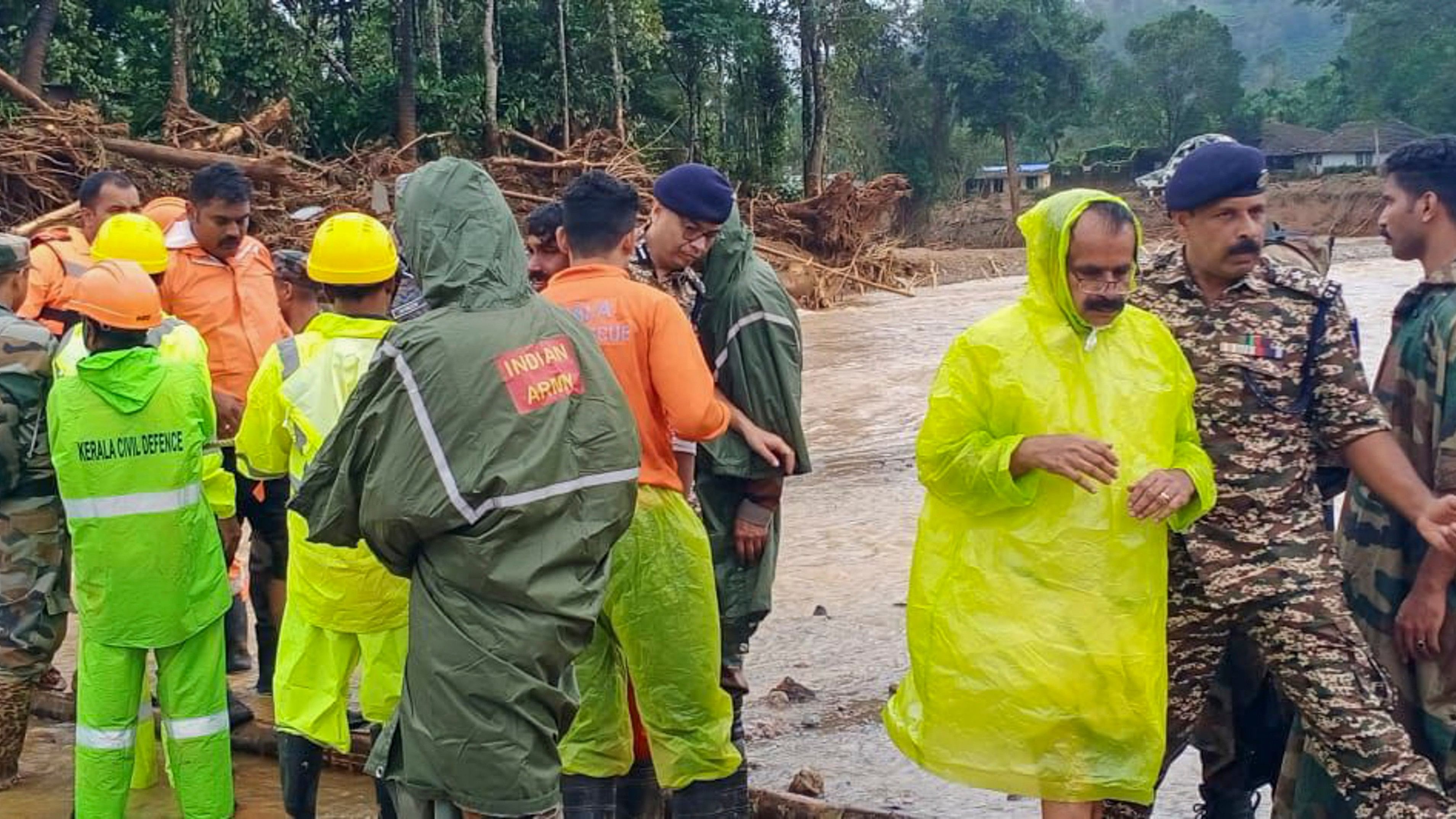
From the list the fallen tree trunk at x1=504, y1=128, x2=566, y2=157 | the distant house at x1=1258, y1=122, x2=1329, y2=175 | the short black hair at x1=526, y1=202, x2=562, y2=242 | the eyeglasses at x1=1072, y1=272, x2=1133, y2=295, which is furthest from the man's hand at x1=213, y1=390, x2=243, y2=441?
the distant house at x1=1258, y1=122, x2=1329, y2=175

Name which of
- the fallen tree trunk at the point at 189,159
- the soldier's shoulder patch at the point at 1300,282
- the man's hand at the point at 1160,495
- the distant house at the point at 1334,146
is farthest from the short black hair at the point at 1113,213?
the distant house at the point at 1334,146

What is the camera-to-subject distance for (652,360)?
375 cm

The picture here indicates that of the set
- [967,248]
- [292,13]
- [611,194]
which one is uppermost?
[292,13]

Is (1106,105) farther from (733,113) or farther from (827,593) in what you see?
(827,593)

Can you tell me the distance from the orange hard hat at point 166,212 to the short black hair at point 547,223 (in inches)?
82.6

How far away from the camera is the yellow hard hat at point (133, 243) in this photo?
17.2ft

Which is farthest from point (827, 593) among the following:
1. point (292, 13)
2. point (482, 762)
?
point (292, 13)

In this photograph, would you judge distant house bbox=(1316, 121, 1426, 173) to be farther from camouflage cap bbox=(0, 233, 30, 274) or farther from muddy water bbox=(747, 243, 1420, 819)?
camouflage cap bbox=(0, 233, 30, 274)

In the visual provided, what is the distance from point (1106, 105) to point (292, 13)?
40.7m

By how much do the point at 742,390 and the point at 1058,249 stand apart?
3.81ft

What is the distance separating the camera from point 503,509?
292 cm

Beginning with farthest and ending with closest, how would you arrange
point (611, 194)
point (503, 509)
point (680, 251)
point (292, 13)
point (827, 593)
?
point (292, 13) < point (827, 593) < point (680, 251) < point (611, 194) < point (503, 509)

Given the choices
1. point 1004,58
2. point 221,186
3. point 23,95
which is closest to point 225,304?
point 221,186

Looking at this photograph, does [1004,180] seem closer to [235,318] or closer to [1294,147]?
[1294,147]
